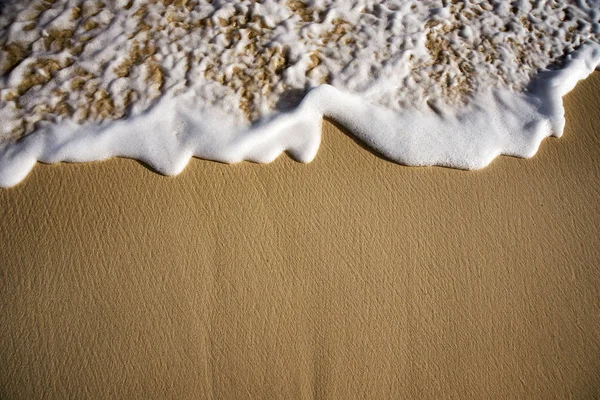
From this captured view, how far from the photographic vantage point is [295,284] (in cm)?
142

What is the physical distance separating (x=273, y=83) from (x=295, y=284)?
2.51 ft

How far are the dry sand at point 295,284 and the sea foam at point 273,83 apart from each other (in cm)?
11

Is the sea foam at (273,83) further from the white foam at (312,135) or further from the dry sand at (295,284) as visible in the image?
the dry sand at (295,284)

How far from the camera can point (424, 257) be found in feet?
4.92

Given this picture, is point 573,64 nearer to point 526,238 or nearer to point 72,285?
point 526,238

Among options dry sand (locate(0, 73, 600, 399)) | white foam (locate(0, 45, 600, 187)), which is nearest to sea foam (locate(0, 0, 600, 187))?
white foam (locate(0, 45, 600, 187))

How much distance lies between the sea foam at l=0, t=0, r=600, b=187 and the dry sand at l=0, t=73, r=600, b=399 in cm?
11

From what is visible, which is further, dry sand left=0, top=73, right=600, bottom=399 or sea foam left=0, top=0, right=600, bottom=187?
sea foam left=0, top=0, right=600, bottom=187

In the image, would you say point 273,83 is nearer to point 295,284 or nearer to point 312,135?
point 312,135

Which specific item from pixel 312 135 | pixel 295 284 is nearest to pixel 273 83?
pixel 312 135

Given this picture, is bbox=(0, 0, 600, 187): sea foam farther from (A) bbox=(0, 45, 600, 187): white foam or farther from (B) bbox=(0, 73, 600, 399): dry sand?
(B) bbox=(0, 73, 600, 399): dry sand

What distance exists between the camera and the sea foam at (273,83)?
158cm

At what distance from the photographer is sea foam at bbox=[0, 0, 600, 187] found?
62.4 inches

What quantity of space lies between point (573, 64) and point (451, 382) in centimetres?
146
